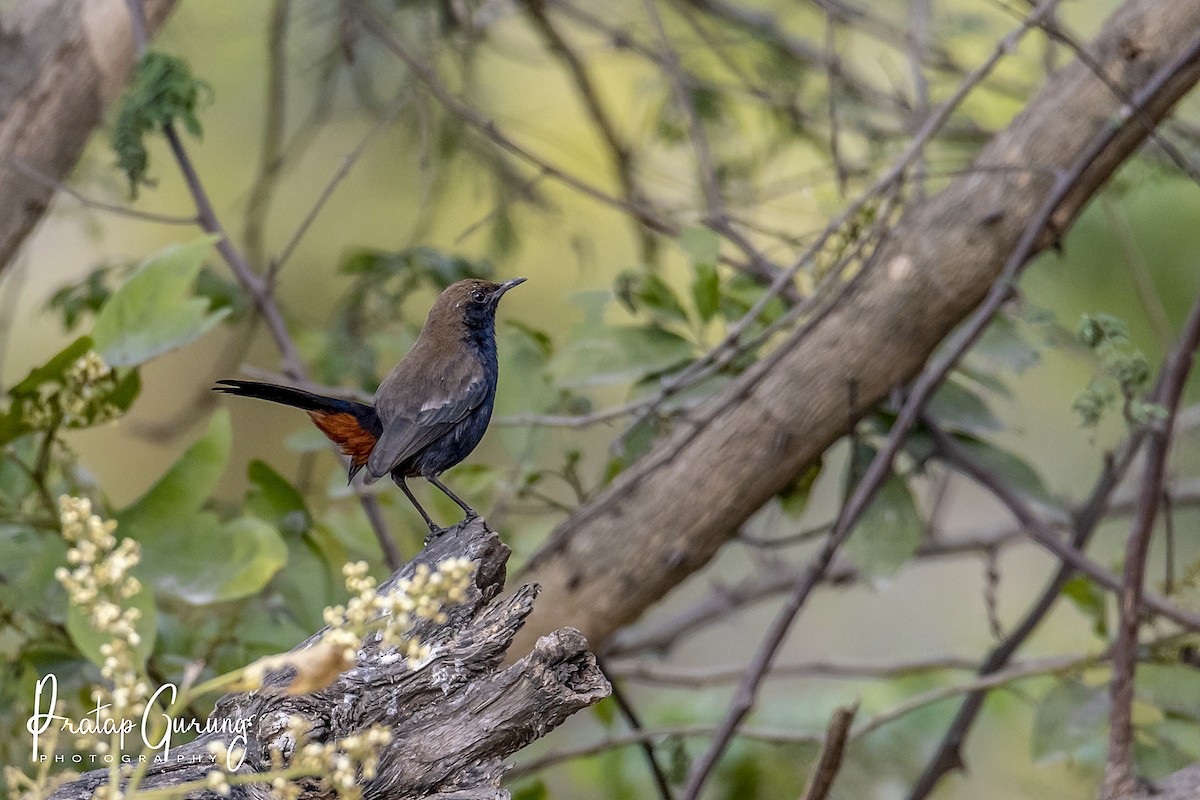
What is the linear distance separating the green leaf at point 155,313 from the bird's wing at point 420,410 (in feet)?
1.88

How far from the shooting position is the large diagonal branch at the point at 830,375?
261cm

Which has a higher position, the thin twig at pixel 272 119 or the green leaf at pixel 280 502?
the thin twig at pixel 272 119

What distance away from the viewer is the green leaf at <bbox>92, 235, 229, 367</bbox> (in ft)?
7.84

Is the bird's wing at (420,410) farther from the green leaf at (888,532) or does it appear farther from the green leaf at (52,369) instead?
the green leaf at (888,532)

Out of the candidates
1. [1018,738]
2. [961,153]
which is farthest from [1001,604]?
[961,153]

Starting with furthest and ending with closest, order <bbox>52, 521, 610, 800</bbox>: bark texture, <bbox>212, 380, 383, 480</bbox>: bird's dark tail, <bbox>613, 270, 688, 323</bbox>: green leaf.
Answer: <bbox>613, 270, 688, 323</bbox>: green leaf
<bbox>212, 380, 383, 480</bbox>: bird's dark tail
<bbox>52, 521, 610, 800</bbox>: bark texture

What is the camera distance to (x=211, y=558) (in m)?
2.33

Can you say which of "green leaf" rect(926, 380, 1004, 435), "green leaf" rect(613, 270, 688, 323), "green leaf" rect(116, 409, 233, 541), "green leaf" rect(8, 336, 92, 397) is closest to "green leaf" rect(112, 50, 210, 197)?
"green leaf" rect(8, 336, 92, 397)

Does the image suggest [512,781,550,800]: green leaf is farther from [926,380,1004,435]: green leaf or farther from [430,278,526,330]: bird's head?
[926,380,1004,435]: green leaf

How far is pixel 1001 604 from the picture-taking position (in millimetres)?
6387

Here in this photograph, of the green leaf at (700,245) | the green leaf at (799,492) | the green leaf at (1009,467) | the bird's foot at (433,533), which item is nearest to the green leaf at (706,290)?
the green leaf at (700,245)

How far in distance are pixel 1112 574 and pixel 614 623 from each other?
4.25 ft

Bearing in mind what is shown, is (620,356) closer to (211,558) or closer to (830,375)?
(830,375)

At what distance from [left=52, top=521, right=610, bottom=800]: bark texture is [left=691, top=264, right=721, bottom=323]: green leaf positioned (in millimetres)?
1366
